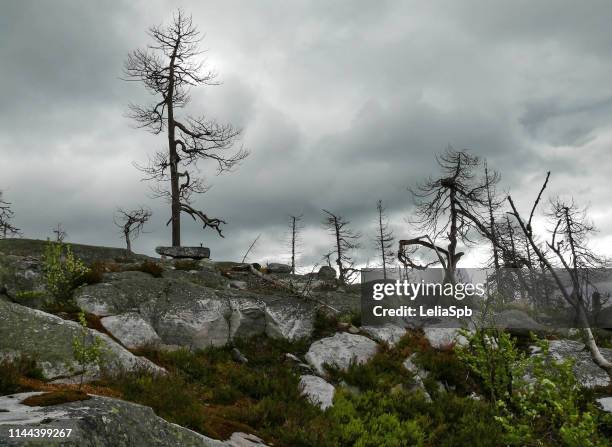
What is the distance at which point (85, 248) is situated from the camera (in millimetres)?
25625

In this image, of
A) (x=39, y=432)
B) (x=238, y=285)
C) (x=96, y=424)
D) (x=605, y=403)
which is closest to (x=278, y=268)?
(x=238, y=285)

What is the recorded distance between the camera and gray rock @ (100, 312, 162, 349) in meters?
11.0

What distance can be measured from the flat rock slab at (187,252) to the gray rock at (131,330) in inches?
525

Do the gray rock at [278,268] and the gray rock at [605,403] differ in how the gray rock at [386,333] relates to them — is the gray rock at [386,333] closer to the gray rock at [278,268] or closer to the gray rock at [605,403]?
the gray rock at [605,403]

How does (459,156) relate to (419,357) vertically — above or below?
above

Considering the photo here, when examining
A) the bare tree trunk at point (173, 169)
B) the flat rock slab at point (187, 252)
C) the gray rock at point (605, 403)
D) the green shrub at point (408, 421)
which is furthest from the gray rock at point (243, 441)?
the bare tree trunk at point (173, 169)

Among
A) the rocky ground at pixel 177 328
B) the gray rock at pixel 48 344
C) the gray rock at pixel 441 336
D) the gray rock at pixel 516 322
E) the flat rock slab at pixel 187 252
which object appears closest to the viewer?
the gray rock at pixel 48 344

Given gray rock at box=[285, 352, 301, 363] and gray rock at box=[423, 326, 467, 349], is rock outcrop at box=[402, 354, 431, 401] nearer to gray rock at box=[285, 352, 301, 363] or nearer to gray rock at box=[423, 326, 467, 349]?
gray rock at box=[423, 326, 467, 349]

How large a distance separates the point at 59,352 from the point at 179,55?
2482 cm

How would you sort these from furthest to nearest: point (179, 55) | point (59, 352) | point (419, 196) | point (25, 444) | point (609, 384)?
1. point (179, 55)
2. point (419, 196)
3. point (609, 384)
4. point (59, 352)
5. point (25, 444)

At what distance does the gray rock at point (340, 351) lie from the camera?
11.7 metres

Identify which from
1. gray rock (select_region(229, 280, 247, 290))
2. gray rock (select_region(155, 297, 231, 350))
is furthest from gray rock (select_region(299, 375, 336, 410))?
gray rock (select_region(229, 280, 247, 290))

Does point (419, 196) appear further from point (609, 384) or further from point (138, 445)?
point (138, 445)

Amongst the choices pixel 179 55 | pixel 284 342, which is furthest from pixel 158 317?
pixel 179 55
